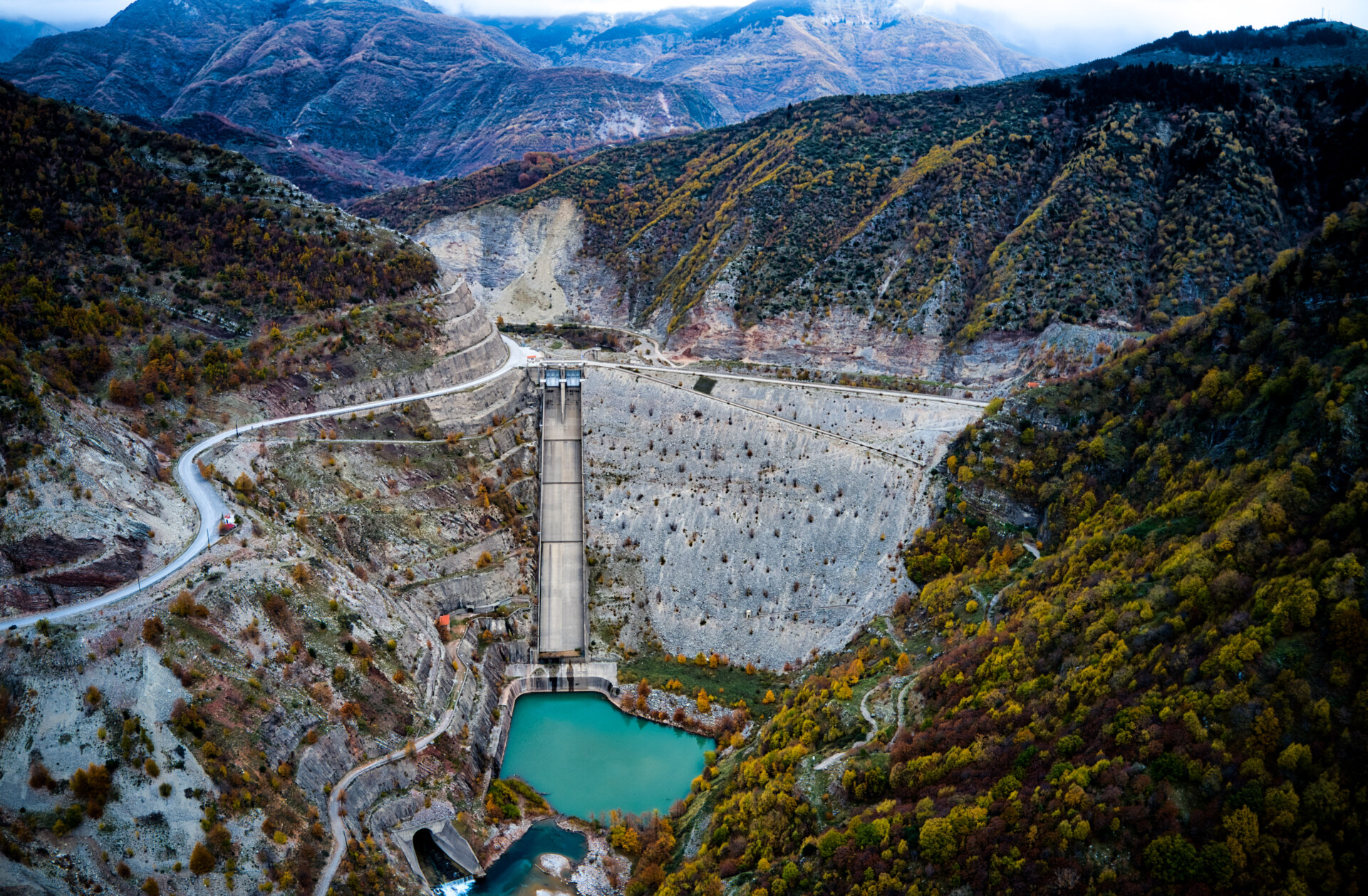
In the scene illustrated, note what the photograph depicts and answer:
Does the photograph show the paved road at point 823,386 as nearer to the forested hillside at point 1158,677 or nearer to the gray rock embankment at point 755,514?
the gray rock embankment at point 755,514

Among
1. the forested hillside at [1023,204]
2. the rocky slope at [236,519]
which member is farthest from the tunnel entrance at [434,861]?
the forested hillside at [1023,204]

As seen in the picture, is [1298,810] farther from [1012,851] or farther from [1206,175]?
[1206,175]

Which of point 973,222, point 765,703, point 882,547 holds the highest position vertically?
point 973,222

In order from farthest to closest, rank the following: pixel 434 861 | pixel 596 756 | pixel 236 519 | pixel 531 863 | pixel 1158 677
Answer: pixel 596 756, pixel 236 519, pixel 531 863, pixel 434 861, pixel 1158 677

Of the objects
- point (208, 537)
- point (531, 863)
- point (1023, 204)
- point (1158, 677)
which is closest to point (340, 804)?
point (531, 863)

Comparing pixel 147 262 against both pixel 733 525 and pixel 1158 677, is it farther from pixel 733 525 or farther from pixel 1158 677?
pixel 1158 677

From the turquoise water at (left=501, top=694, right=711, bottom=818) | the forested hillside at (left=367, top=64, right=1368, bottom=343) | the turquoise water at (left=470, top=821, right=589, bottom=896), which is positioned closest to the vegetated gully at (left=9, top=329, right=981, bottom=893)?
the turquoise water at (left=501, top=694, right=711, bottom=818)

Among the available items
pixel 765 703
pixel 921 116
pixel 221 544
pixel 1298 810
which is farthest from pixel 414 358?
pixel 921 116
